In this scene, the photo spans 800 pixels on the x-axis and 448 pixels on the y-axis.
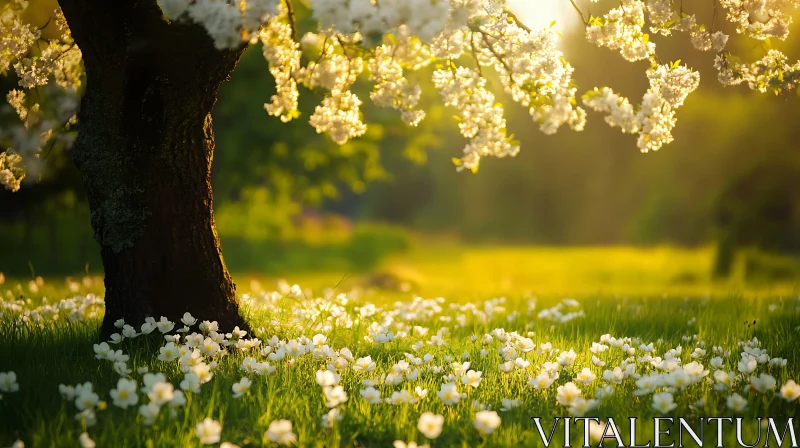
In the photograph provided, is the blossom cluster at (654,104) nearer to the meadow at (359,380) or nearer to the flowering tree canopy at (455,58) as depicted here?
the flowering tree canopy at (455,58)

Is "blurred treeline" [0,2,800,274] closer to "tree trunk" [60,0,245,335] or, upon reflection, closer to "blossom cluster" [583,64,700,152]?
"blossom cluster" [583,64,700,152]

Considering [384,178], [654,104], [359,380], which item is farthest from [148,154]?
[384,178]

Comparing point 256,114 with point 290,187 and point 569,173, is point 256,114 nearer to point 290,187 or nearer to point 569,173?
point 290,187

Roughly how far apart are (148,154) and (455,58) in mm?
2452

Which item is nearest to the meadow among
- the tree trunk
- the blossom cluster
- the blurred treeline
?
the tree trunk

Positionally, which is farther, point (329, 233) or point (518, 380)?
point (329, 233)

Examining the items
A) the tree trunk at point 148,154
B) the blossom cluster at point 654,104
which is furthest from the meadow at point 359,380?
the blossom cluster at point 654,104

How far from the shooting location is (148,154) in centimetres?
482

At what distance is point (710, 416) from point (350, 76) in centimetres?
380

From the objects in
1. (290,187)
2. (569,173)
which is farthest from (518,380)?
(569,173)

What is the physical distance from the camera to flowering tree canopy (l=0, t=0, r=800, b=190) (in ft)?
11.5

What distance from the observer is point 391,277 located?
52.1ft

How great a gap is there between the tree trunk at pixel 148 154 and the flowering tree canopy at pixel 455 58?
1.13 feet

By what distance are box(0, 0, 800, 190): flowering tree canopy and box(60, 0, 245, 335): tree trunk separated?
1.13ft
